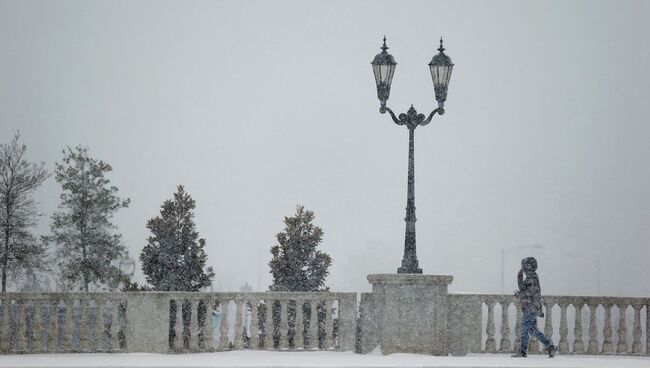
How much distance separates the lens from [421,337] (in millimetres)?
18547

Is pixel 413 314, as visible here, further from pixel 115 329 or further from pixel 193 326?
pixel 115 329

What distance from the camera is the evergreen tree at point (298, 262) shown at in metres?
34.5

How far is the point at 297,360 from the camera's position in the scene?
17531mm

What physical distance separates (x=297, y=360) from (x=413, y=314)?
244 cm

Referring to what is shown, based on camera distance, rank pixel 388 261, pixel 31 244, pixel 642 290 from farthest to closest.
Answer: pixel 388 261
pixel 642 290
pixel 31 244

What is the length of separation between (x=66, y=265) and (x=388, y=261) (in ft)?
360

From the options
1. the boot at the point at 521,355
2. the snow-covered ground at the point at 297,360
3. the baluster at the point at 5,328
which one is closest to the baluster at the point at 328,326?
the snow-covered ground at the point at 297,360

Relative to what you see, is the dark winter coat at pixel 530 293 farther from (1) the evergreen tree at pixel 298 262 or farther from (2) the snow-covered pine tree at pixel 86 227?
(2) the snow-covered pine tree at pixel 86 227

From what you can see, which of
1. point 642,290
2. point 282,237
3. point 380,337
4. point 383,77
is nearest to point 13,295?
point 380,337

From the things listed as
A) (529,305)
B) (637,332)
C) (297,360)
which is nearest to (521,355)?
(529,305)

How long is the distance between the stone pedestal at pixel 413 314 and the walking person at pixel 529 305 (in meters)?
1.48

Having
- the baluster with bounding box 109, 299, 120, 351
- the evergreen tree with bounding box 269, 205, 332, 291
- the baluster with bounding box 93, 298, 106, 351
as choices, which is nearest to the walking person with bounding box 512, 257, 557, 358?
the baluster with bounding box 109, 299, 120, 351

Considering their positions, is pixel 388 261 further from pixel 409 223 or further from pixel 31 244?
pixel 409 223

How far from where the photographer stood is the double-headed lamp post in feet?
62.9
